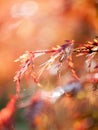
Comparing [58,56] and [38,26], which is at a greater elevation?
[38,26]

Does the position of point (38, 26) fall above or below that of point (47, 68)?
above

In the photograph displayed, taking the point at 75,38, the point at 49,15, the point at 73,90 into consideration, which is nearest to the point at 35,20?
the point at 49,15

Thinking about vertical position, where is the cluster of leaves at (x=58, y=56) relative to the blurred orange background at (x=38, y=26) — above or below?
below

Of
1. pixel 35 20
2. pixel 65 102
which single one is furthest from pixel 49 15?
pixel 65 102

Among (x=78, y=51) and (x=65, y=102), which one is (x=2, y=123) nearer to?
(x=65, y=102)

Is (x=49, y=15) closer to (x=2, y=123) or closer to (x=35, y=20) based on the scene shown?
(x=35, y=20)

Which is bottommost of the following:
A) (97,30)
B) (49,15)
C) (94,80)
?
(94,80)

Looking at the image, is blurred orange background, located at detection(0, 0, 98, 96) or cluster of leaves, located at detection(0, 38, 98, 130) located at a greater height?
blurred orange background, located at detection(0, 0, 98, 96)

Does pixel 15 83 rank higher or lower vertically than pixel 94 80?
higher

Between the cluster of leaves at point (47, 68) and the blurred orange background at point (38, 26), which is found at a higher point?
the blurred orange background at point (38, 26)

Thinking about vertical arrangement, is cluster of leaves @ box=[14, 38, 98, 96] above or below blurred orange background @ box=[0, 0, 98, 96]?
below
